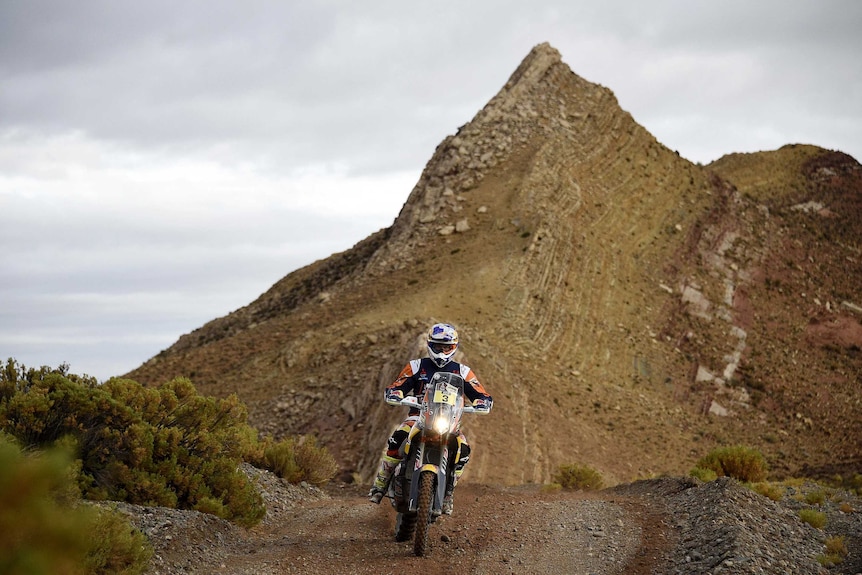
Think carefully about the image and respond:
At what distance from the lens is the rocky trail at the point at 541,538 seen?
1105 cm

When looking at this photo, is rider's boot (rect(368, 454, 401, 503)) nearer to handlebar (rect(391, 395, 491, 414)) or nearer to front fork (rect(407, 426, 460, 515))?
front fork (rect(407, 426, 460, 515))

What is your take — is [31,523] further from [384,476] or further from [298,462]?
[298,462]

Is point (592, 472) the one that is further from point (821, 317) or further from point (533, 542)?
point (821, 317)

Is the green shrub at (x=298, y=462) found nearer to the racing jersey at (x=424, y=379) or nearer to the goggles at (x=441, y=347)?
the racing jersey at (x=424, y=379)

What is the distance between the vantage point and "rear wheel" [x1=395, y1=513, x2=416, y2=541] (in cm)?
1229

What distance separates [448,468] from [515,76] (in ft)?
151

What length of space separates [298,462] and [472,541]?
783cm

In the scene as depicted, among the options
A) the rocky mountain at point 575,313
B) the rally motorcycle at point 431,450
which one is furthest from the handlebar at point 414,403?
the rocky mountain at point 575,313

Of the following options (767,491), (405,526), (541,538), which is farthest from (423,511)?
(767,491)

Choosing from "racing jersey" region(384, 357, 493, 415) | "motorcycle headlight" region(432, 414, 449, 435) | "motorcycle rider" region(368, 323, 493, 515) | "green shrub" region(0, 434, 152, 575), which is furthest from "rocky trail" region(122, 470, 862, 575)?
"green shrub" region(0, 434, 152, 575)

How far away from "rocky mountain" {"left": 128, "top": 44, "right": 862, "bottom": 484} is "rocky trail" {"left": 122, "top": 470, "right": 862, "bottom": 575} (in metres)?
12.1

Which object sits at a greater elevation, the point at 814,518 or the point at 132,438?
the point at 132,438

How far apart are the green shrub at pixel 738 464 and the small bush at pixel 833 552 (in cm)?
593

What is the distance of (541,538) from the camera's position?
1262 centimetres
